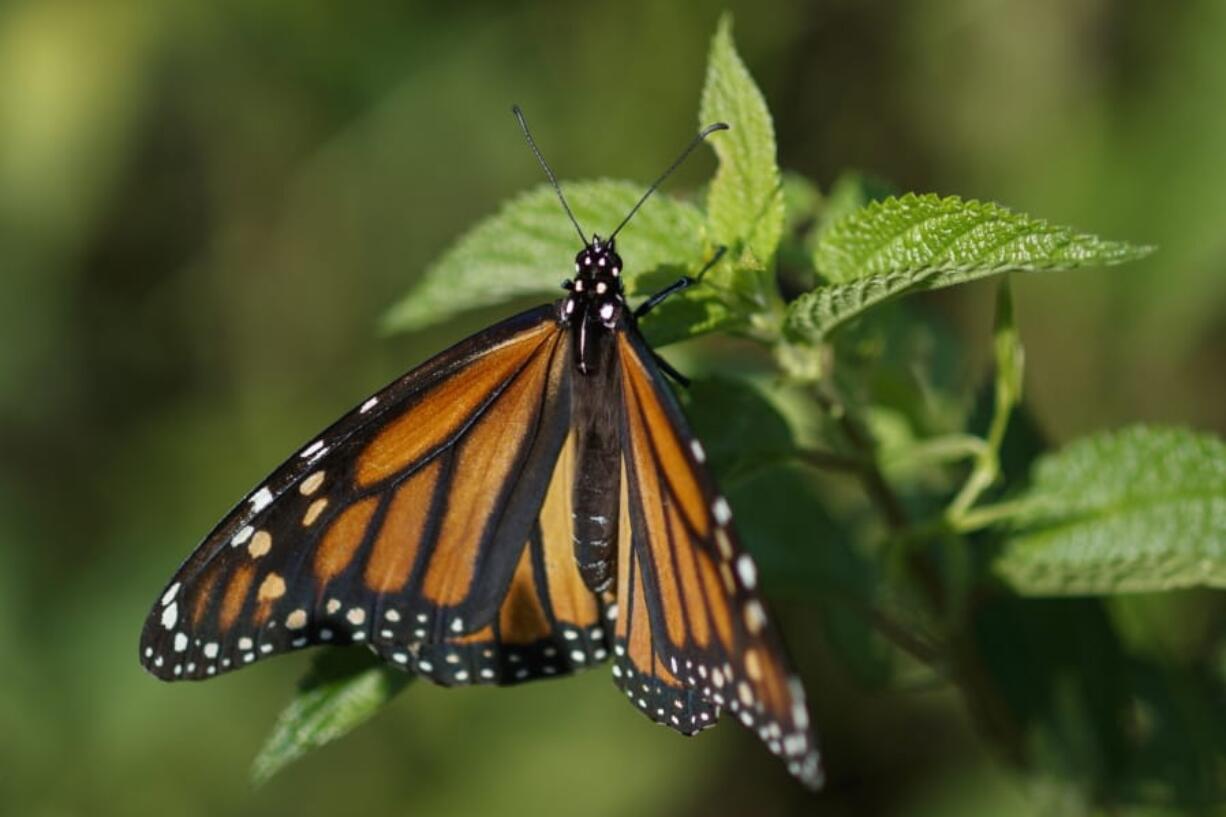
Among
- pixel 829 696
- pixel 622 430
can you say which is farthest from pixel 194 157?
pixel 622 430

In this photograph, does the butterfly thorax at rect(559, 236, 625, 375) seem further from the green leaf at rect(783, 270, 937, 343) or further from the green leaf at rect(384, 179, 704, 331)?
the green leaf at rect(783, 270, 937, 343)

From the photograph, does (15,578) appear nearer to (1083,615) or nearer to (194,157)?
(194,157)

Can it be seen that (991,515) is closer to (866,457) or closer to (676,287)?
(866,457)

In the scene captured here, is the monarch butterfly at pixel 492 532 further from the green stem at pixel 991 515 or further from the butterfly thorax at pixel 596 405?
the green stem at pixel 991 515

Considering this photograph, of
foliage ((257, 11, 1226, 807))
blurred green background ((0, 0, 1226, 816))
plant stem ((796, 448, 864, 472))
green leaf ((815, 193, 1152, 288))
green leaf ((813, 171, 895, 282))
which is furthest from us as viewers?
blurred green background ((0, 0, 1226, 816))

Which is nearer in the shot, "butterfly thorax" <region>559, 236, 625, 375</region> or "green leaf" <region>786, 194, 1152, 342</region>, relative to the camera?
"green leaf" <region>786, 194, 1152, 342</region>

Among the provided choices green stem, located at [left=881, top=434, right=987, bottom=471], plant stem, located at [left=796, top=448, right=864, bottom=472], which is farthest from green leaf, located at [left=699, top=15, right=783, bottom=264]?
green stem, located at [left=881, top=434, right=987, bottom=471]

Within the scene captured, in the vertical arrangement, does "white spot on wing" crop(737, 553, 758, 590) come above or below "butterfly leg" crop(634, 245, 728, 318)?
below

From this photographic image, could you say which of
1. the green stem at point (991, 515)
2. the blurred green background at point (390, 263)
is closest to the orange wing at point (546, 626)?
the green stem at point (991, 515)
